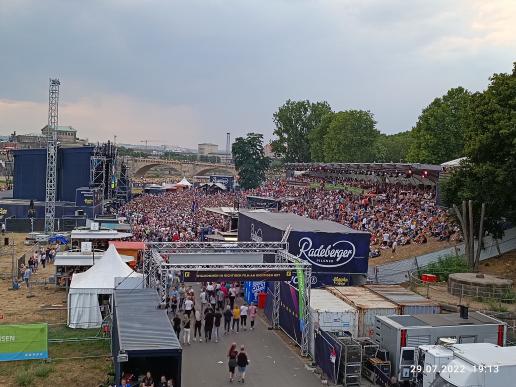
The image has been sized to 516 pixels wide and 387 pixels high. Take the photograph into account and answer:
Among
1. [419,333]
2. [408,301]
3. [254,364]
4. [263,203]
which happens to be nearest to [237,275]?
[254,364]

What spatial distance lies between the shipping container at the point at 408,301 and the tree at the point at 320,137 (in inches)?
2833

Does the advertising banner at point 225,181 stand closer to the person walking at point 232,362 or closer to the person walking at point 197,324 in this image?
the person walking at point 197,324

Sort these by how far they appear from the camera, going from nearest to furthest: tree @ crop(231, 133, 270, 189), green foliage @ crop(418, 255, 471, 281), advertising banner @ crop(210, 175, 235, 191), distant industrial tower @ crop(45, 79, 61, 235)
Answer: green foliage @ crop(418, 255, 471, 281)
distant industrial tower @ crop(45, 79, 61, 235)
tree @ crop(231, 133, 270, 189)
advertising banner @ crop(210, 175, 235, 191)

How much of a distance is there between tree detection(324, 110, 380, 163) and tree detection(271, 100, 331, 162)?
65.2 feet

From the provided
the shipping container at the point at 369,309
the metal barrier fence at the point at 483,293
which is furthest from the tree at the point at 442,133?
the shipping container at the point at 369,309

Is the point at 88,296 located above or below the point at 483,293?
below

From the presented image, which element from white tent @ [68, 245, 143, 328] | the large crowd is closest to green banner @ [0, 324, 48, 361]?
white tent @ [68, 245, 143, 328]

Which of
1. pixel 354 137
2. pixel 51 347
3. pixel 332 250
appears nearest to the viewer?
pixel 51 347

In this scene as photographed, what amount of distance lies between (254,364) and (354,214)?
25.6m

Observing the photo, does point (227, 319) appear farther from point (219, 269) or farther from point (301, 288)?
point (301, 288)

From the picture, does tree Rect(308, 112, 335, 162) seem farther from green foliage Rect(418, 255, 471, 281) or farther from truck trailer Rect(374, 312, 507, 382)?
truck trailer Rect(374, 312, 507, 382)

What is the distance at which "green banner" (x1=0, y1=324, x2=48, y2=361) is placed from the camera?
15312mm

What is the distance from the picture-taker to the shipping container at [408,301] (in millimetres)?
16952

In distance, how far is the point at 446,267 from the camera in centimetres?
2609
